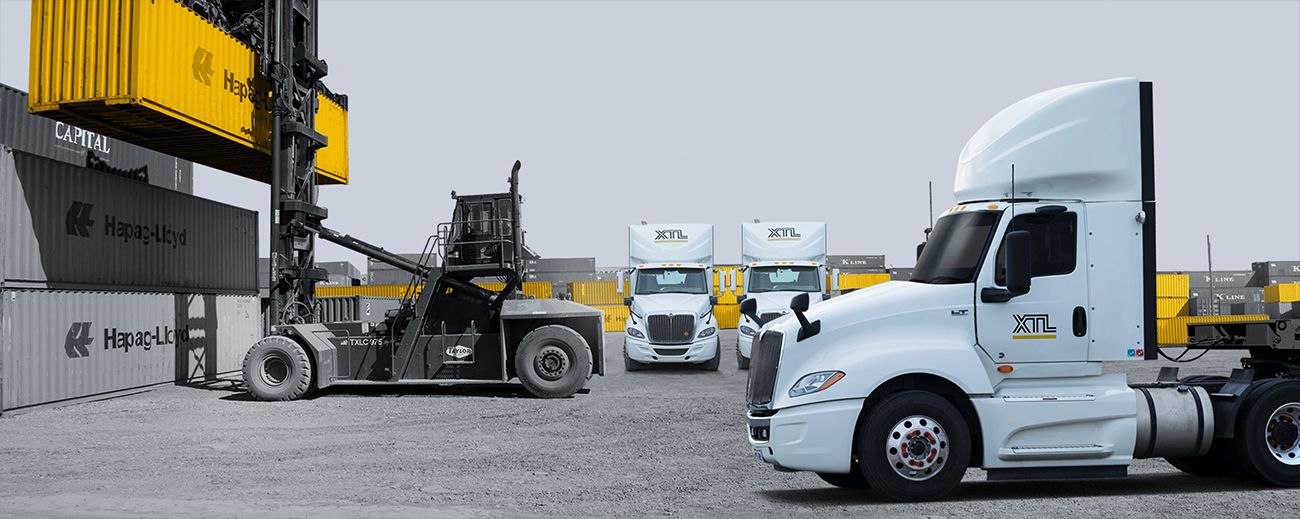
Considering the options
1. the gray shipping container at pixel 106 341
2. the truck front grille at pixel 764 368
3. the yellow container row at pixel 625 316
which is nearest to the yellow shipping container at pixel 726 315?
the yellow container row at pixel 625 316

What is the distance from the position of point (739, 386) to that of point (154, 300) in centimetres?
1120

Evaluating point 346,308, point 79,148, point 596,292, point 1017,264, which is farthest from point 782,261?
point 596,292

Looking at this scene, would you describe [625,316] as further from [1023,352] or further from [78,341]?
[1023,352]

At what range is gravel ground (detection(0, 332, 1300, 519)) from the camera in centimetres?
759

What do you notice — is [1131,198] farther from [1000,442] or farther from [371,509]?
[371,509]

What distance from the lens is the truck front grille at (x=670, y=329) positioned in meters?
20.9

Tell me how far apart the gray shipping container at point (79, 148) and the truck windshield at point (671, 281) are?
11.4 m

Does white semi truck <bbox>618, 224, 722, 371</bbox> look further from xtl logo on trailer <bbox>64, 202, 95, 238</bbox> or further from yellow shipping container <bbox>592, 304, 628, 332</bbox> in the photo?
yellow shipping container <bbox>592, 304, 628, 332</bbox>

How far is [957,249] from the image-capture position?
7.84 metres

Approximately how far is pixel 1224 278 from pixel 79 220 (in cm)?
7224

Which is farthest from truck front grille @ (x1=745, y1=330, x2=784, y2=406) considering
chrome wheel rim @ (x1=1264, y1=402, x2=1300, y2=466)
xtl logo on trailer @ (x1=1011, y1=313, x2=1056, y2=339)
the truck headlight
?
chrome wheel rim @ (x1=1264, y1=402, x2=1300, y2=466)

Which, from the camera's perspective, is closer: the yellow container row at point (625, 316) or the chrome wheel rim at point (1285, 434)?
the chrome wheel rim at point (1285, 434)

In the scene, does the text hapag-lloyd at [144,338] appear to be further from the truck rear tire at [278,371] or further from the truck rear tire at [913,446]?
the truck rear tire at [913,446]

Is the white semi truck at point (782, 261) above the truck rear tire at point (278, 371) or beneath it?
above
